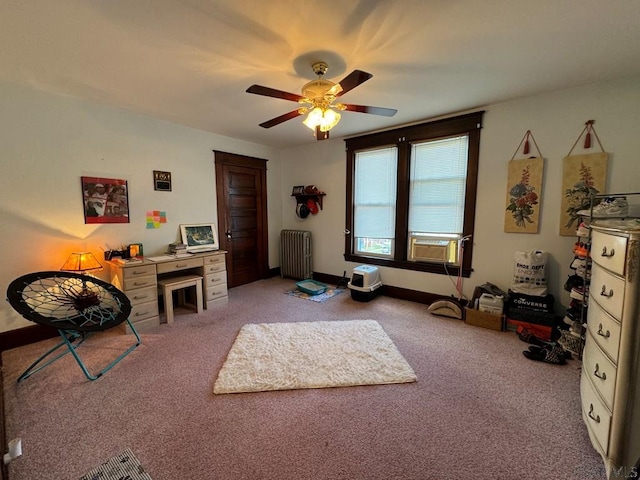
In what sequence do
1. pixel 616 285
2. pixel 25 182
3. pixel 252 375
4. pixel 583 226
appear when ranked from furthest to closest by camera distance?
pixel 25 182, pixel 583 226, pixel 252 375, pixel 616 285

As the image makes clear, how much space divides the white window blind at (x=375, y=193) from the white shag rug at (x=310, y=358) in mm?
1681

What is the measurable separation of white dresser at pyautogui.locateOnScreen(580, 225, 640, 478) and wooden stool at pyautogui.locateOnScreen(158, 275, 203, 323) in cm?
368

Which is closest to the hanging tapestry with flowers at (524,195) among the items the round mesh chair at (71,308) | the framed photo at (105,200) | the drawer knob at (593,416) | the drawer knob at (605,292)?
the drawer knob at (605,292)

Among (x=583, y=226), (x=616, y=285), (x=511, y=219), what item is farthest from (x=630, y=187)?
(x=616, y=285)

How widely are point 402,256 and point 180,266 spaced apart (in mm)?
3075

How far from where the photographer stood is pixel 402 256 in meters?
3.87

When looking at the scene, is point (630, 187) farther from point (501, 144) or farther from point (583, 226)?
point (501, 144)

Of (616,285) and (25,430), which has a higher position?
(616,285)

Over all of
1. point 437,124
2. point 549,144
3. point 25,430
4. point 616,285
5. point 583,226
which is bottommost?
point 25,430

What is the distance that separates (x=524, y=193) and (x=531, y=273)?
90 cm

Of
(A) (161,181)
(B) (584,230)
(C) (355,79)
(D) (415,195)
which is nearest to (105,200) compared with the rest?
(A) (161,181)

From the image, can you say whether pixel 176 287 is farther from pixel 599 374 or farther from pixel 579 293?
pixel 579 293

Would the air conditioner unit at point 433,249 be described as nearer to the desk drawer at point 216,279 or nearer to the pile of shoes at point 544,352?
the pile of shoes at point 544,352

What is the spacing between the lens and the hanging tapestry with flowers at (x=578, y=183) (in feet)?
8.25
